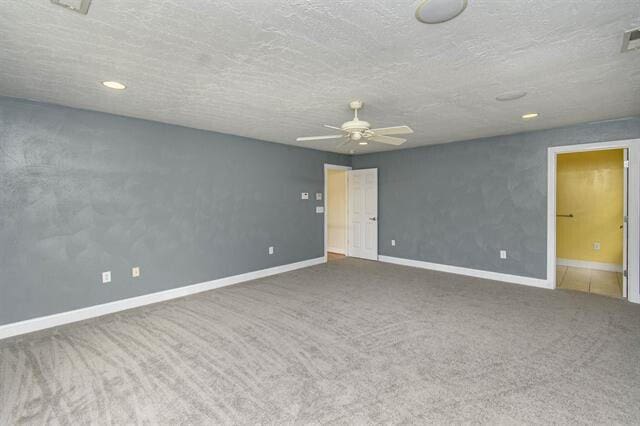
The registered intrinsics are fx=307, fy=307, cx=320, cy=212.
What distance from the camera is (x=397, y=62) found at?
91.2 inches

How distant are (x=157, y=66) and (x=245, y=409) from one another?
259 cm

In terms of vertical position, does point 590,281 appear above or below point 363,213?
below

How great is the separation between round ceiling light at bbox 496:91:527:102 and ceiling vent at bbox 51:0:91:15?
3365 mm

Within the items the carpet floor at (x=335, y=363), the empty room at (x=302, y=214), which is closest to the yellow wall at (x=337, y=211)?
the empty room at (x=302, y=214)

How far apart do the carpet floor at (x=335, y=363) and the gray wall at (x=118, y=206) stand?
49 centimetres

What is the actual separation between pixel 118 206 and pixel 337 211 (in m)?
4.89

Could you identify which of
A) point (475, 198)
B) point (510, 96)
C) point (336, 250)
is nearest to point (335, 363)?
point (510, 96)

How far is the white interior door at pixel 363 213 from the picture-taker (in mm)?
6824

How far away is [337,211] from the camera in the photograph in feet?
25.3

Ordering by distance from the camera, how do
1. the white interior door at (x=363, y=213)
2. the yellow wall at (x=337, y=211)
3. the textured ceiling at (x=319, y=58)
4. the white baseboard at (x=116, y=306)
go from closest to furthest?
the textured ceiling at (x=319, y=58), the white baseboard at (x=116, y=306), the white interior door at (x=363, y=213), the yellow wall at (x=337, y=211)

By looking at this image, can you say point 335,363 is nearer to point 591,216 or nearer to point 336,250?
point 336,250

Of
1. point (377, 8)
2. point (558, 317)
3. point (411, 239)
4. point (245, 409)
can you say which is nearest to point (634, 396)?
point (558, 317)

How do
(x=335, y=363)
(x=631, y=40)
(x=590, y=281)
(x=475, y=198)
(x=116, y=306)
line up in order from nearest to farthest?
(x=631, y=40) < (x=335, y=363) < (x=116, y=306) < (x=590, y=281) < (x=475, y=198)

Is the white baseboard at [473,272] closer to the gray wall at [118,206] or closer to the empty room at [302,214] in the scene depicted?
the empty room at [302,214]
